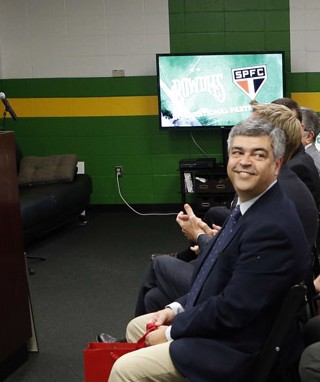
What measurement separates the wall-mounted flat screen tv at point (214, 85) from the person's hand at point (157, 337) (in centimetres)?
455

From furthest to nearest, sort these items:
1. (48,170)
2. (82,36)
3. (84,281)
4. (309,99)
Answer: (82,36), (309,99), (48,170), (84,281)

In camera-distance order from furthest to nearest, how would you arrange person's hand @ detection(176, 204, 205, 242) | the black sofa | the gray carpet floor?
the black sofa
the gray carpet floor
person's hand @ detection(176, 204, 205, 242)

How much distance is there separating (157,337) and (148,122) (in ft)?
16.0

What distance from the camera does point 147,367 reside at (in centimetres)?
219

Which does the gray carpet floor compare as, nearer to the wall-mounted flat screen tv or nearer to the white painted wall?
the wall-mounted flat screen tv

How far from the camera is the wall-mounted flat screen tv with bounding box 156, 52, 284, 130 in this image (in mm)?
6621

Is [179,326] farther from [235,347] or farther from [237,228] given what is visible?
[237,228]

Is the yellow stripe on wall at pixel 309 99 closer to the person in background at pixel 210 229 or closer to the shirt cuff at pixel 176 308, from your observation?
the person in background at pixel 210 229

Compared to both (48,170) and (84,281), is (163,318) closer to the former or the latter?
(84,281)

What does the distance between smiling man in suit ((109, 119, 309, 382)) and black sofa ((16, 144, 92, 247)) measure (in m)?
3.46

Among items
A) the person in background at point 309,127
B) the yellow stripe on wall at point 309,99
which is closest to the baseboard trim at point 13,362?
the person in background at point 309,127

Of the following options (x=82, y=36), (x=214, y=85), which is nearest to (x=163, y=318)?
(x=214, y=85)

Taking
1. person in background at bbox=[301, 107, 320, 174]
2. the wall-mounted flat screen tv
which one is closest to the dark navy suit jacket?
person in background at bbox=[301, 107, 320, 174]

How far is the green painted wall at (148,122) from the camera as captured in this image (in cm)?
680
